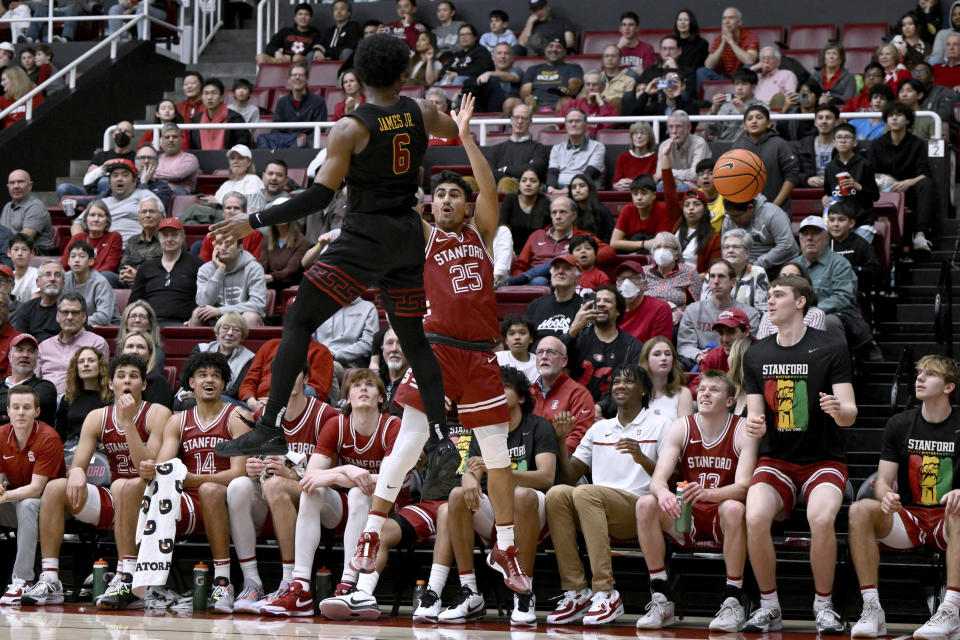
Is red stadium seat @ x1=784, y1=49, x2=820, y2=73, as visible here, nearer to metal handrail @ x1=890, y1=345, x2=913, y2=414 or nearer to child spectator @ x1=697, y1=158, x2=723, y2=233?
child spectator @ x1=697, y1=158, x2=723, y2=233

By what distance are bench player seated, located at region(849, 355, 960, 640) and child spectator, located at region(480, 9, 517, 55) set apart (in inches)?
373

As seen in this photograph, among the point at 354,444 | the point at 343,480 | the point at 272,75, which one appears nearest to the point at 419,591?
the point at 343,480

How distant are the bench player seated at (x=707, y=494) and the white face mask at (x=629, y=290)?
176cm

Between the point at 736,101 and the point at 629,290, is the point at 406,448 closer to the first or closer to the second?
the point at 629,290

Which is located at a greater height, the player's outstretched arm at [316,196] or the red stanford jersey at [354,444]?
the player's outstretched arm at [316,196]

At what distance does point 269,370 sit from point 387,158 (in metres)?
3.69

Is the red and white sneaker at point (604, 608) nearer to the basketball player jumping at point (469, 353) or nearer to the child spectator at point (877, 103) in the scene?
the basketball player jumping at point (469, 353)

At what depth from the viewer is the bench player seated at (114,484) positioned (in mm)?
7176

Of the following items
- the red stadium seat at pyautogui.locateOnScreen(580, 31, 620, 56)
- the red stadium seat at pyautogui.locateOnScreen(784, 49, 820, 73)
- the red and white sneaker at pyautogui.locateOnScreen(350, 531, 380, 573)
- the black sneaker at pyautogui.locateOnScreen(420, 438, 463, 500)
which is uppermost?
the red stadium seat at pyautogui.locateOnScreen(580, 31, 620, 56)

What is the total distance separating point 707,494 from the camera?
255 inches

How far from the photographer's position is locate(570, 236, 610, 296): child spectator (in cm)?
911

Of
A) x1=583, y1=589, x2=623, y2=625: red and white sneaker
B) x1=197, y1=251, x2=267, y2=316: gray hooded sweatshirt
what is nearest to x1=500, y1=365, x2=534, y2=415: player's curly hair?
x1=583, y1=589, x2=623, y2=625: red and white sneaker

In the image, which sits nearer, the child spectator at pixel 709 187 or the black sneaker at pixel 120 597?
the black sneaker at pixel 120 597

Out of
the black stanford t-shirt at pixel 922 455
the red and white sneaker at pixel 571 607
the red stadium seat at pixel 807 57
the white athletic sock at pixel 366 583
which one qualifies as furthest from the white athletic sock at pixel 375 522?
the red stadium seat at pixel 807 57
